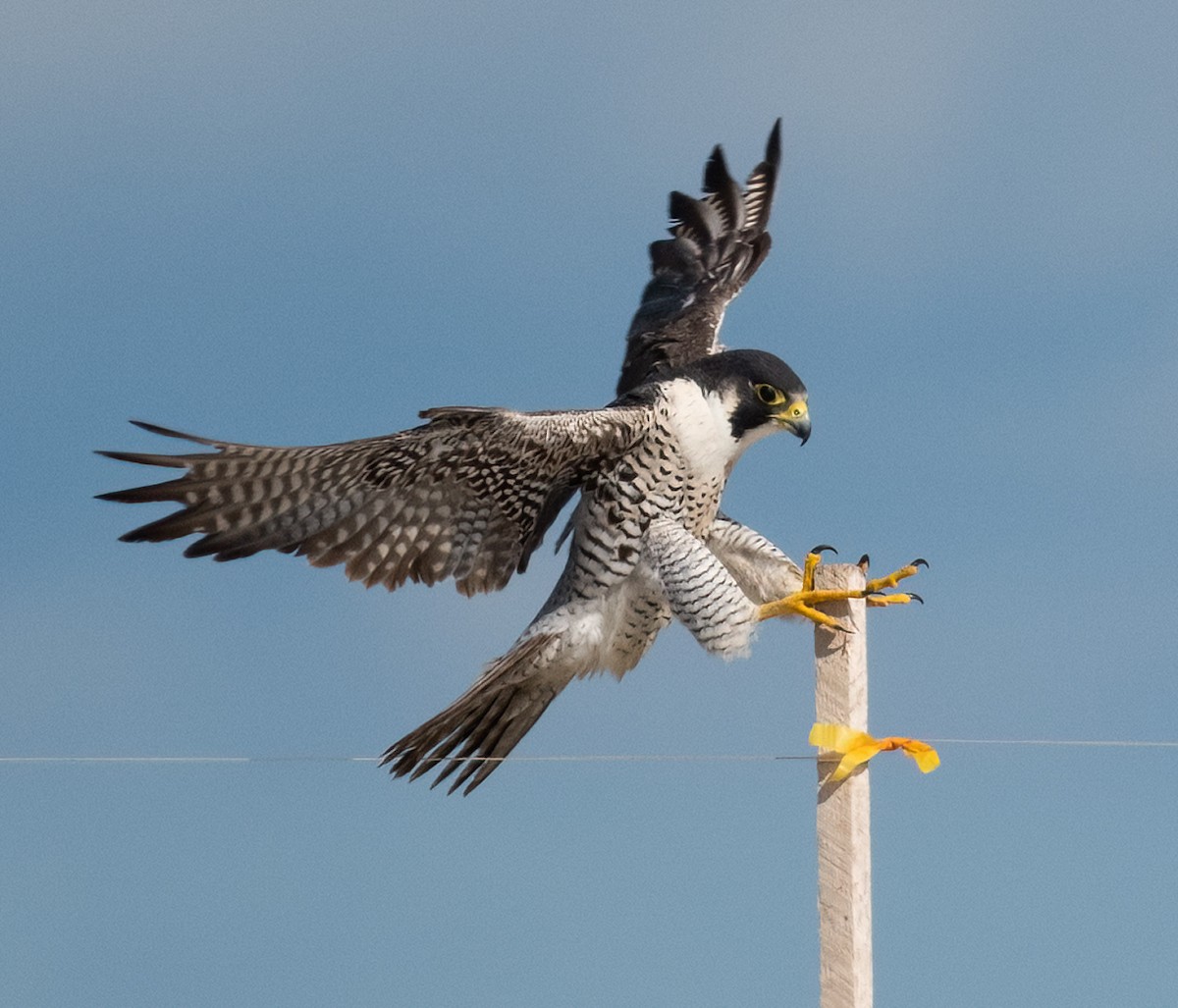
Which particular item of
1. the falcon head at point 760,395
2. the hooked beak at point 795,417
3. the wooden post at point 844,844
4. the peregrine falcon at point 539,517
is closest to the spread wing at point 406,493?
the peregrine falcon at point 539,517

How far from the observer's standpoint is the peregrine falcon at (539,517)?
426 centimetres

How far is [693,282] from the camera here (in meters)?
5.95

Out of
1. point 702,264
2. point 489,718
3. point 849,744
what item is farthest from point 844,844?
point 702,264

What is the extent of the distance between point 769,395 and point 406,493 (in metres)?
1.13

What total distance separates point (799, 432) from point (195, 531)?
5.98 ft

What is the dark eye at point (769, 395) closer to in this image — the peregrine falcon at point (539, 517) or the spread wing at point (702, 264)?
the peregrine falcon at point (539, 517)

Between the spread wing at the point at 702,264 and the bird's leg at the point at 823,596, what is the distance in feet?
4.64

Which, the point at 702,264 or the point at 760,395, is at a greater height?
the point at 702,264

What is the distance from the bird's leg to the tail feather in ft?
2.49

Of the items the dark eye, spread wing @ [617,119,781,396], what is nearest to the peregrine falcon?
the dark eye

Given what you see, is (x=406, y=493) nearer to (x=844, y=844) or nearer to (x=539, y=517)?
(x=539, y=517)

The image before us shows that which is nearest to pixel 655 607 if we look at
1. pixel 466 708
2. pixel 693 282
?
pixel 466 708

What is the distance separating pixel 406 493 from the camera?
14.8 ft

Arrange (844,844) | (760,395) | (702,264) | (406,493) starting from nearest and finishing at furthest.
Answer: (844,844), (406,493), (760,395), (702,264)
